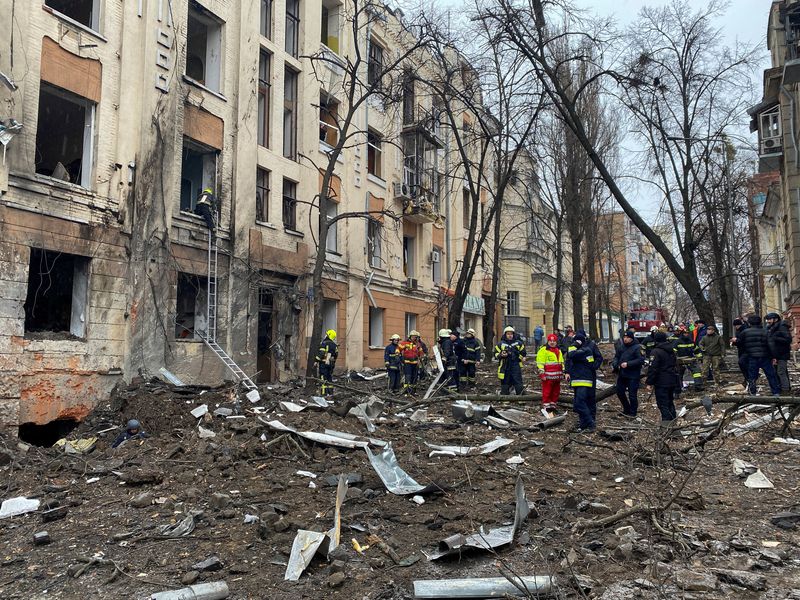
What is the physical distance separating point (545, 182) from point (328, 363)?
50.1 ft

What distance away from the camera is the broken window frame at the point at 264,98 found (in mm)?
18734

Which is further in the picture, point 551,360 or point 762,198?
point 762,198

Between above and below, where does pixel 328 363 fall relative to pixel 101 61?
below

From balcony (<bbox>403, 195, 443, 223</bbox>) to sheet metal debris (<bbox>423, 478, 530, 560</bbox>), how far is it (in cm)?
2001

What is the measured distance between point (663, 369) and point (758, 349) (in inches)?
117

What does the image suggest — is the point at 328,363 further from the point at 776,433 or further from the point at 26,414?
the point at 776,433

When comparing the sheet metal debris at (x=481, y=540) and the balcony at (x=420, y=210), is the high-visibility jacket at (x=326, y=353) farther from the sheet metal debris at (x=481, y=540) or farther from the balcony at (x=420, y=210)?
the balcony at (x=420, y=210)

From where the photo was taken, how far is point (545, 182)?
26828mm

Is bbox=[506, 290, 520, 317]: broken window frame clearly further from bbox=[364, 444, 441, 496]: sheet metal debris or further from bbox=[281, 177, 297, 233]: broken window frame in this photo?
bbox=[364, 444, 441, 496]: sheet metal debris

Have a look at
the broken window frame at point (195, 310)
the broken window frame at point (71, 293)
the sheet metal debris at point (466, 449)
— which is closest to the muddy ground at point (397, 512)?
the sheet metal debris at point (466, 449)

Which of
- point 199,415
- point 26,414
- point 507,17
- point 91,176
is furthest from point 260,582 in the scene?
point 507,17

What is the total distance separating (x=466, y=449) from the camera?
9242mm

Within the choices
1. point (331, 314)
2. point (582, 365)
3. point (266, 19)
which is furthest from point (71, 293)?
point (266, 19)

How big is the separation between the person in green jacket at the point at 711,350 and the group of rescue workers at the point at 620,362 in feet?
0.08
